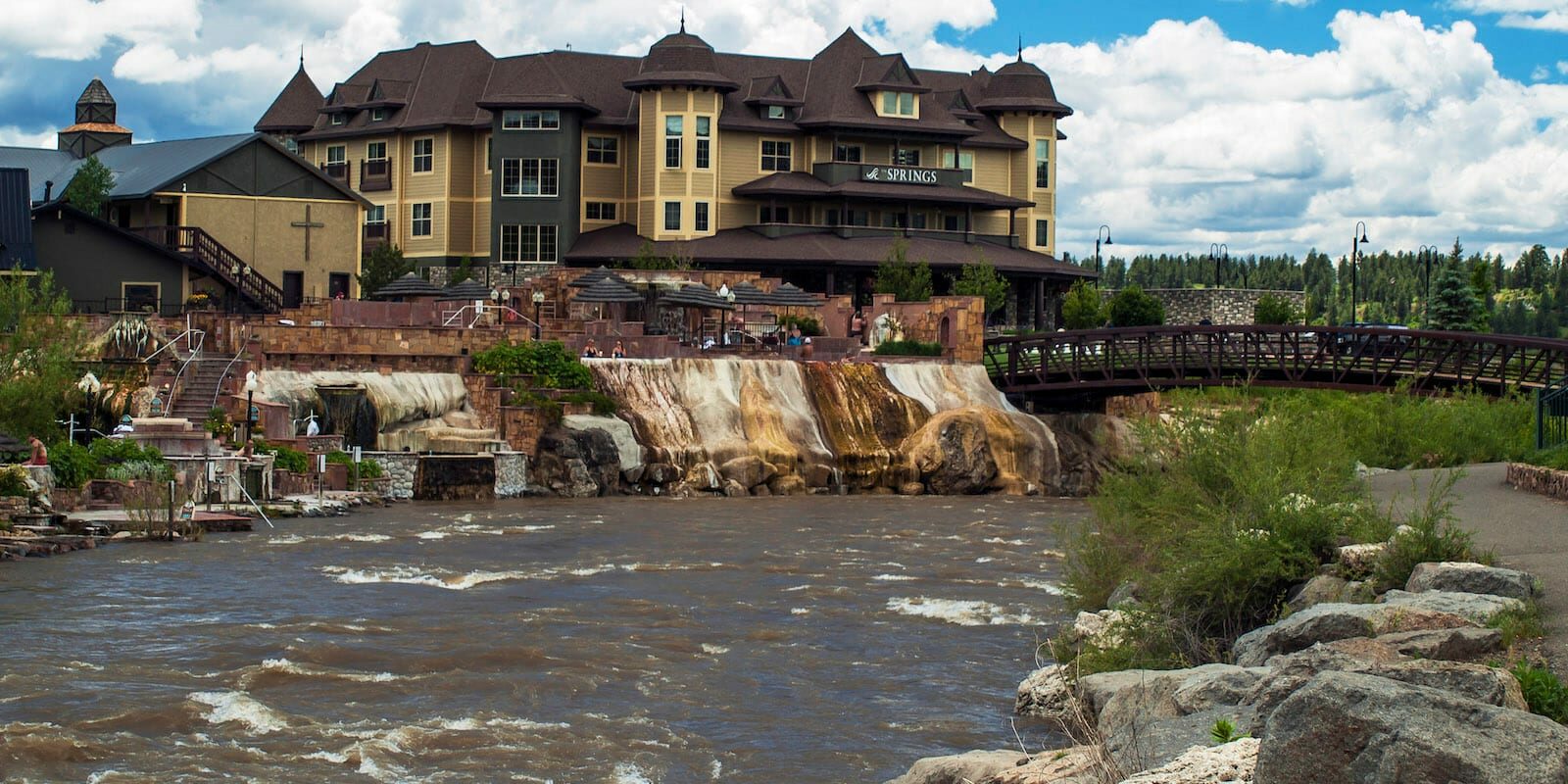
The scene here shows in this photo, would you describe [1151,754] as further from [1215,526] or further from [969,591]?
[969,591]

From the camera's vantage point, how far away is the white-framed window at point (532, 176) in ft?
263

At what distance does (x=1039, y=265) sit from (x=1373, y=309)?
2854 inches

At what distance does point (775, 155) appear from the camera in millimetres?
82500

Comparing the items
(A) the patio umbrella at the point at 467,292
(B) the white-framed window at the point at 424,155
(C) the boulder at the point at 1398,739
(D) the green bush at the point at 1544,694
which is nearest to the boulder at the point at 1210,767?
(C) the boulder at the point at 1398,739

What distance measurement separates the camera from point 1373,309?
147875 mm

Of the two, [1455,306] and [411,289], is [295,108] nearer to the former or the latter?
[411,289]

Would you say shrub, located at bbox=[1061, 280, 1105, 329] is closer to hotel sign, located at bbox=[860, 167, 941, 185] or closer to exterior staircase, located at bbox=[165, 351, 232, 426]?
hotel sign, located at bbox=[860, 167, 941, 185]

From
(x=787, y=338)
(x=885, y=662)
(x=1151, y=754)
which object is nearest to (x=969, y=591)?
(x=885, y=662)

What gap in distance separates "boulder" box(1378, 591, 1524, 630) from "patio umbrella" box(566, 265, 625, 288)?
46.3 metres

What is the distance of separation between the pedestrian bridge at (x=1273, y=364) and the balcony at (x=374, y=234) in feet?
96.0

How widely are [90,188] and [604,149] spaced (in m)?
22.3

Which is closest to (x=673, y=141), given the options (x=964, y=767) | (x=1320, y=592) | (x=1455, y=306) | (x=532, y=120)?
(x=532, y=120)

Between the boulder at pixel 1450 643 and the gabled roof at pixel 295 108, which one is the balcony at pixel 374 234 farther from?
the boulder at pixel 1450 643

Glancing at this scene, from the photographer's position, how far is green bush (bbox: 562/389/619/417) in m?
53.1
